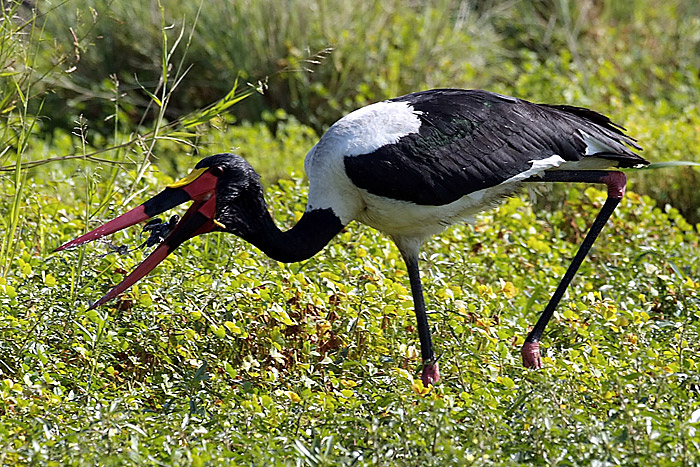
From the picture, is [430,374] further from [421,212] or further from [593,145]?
[593,145]

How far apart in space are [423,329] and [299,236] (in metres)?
0.64

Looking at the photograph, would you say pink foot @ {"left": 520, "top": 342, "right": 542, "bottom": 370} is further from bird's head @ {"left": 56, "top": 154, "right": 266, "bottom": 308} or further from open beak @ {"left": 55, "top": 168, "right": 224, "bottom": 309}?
open beak @ {"left": 55, "top": 168, "right": 224, "bottom": 309}

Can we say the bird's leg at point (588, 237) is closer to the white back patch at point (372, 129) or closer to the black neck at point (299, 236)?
the white back patch at point (372, 129)

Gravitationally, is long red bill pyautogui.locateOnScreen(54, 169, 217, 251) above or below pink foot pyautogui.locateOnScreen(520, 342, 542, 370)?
above

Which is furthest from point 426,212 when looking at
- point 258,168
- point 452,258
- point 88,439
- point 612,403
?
point 258,168

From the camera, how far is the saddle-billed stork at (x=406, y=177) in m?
3.88

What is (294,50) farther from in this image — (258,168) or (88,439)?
(88,439)

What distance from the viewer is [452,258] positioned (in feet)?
15.7

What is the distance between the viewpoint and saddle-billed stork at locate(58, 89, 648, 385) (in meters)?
3.88

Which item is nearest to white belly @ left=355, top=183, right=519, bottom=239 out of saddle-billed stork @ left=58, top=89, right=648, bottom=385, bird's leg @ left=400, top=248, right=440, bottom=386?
saddle-billed stork @ left=58, top=89, right=648, bottom=385

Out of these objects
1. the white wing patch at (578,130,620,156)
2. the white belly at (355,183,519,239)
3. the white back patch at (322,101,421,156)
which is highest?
the white wing patch at (578,130,620,156)

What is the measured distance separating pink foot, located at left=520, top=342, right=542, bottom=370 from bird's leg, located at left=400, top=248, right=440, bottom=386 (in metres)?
0.40

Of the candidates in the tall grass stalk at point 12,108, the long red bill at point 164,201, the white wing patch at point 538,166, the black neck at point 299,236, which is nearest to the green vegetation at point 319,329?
the tall grass stalk at point 12,108

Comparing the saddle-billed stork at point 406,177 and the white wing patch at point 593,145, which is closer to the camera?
the saddle-billed stork at point 406,177
